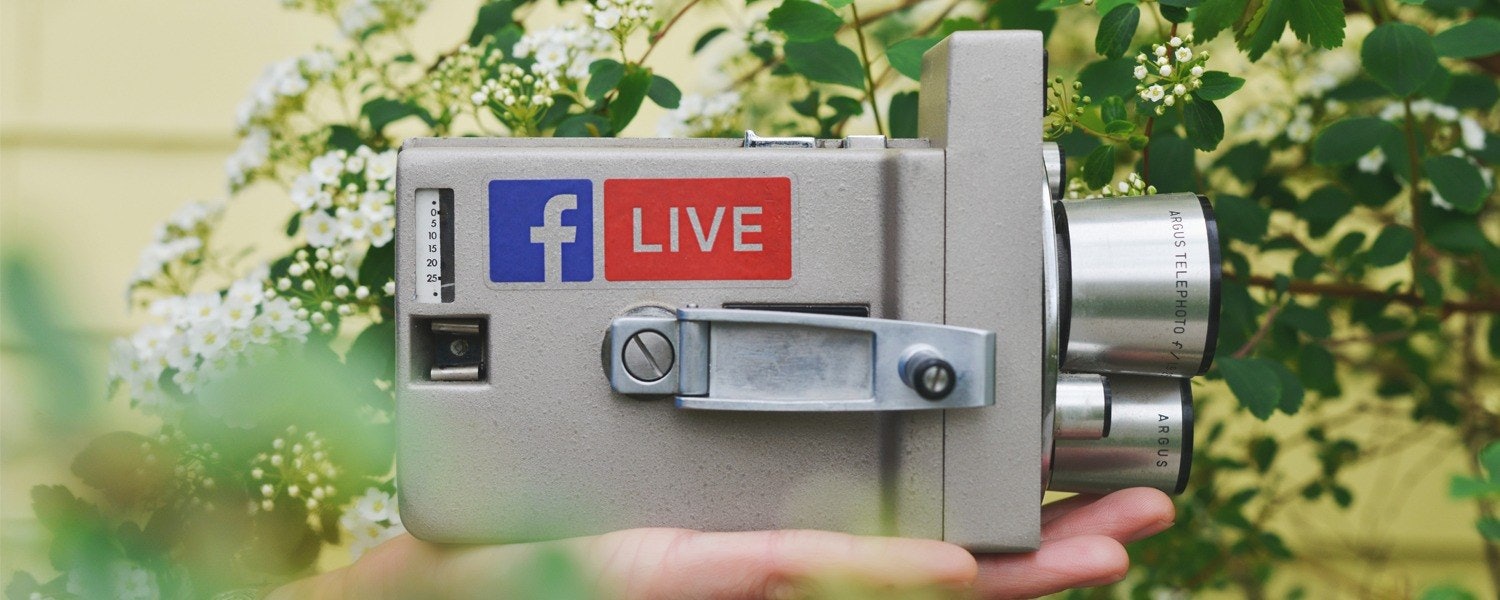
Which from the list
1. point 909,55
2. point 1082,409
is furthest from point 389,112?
point 1082,409

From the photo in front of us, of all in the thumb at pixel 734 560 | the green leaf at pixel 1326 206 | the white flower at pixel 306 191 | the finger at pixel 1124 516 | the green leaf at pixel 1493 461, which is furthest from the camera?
the green leaf at pixel 1326 206

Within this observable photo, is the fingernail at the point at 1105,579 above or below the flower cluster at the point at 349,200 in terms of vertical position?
below

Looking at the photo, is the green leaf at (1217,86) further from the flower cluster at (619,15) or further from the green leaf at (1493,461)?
the flower cluster at (619,15)

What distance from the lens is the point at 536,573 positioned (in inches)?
12.4

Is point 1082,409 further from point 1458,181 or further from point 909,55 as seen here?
point 1458,181

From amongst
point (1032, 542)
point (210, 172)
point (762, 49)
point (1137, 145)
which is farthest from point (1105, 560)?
point (210, 172)

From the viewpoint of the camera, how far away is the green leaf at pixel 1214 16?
2.98 feet

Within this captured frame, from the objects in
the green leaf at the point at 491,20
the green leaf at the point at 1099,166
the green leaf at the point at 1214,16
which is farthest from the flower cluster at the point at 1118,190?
the green leaf at the point at 491,20

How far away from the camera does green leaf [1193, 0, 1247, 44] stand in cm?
91

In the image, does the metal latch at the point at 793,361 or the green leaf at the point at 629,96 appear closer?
Result: the metal latch at the point at 793,361

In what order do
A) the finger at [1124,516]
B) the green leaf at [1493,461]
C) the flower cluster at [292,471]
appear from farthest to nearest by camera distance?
the finger at [1124,516]
the green leaf at [1493,461]
the flower cluster at [292,471]

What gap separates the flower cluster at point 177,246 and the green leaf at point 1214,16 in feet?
3.24

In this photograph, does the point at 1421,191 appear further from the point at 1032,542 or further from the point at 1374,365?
the point at 1032,542

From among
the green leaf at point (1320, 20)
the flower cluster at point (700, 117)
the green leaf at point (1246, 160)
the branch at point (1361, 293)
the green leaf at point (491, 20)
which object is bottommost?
the branch at point (1361, 293)
